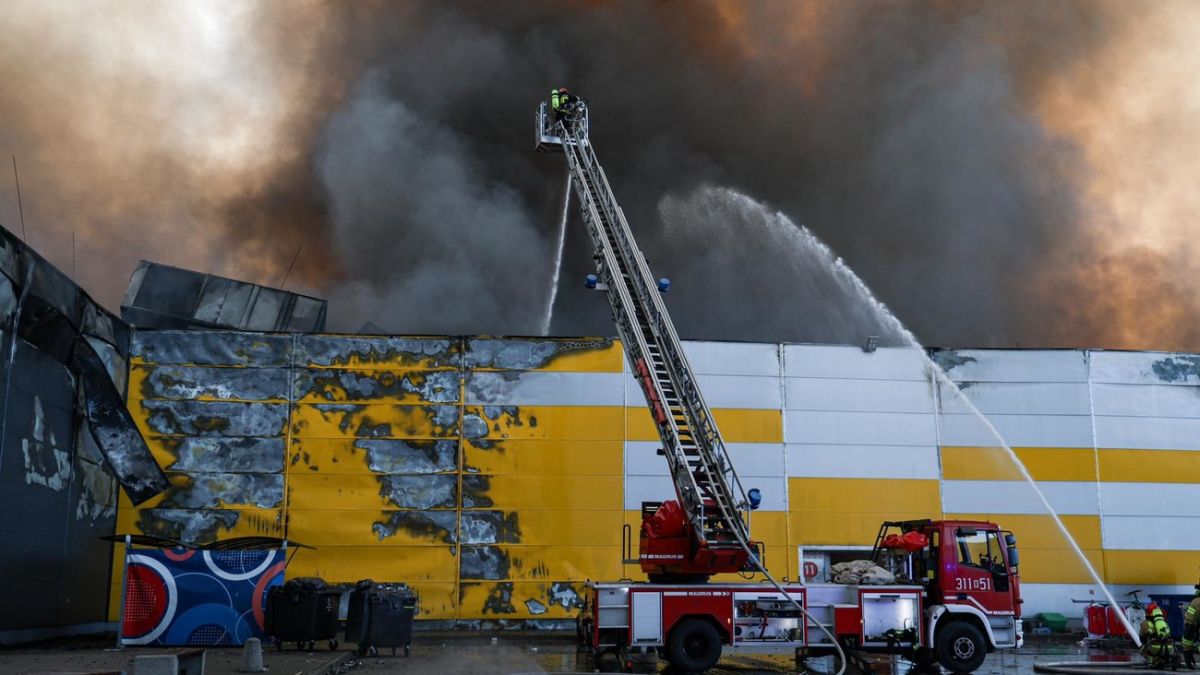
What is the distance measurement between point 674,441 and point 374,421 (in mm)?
9238

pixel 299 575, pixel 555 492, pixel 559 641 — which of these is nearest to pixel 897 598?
pixel 559 641

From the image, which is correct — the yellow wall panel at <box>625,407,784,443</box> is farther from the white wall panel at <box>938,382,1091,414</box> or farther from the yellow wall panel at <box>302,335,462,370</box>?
the yellow wall panel at <box>302,335,462,370</box>

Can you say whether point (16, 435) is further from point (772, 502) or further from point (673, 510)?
point (772, 502)

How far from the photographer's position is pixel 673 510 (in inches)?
628

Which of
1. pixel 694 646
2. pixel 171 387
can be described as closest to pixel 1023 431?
pixel 694 646

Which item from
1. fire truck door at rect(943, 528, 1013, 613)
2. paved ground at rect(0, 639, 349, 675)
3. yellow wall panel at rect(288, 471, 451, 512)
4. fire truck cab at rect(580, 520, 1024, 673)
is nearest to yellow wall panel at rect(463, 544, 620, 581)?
yellow wall panel at rect(288, 471, 451, 512)

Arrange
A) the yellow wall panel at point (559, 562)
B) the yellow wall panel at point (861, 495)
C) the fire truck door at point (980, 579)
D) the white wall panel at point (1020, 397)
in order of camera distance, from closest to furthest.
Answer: the fire truck door at point (980, 579)
the yellow wall panel at point (559, 562)
the yellow wall panel at point (861, 495)
the white wall panel at point (1020, 397)

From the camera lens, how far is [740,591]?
50.0 feet

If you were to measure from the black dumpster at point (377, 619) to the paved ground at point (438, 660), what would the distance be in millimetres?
266

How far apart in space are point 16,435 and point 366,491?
7.06 m

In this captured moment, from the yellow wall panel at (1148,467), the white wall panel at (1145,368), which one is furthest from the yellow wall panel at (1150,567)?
the white wall panel at (1145,368)

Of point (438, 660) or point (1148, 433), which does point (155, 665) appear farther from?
point (1148, 433)

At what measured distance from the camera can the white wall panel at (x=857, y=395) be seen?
2366 cm

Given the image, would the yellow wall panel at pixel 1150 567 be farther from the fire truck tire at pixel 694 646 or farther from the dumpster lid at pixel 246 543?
the dumpster lid at pixel 246 543
